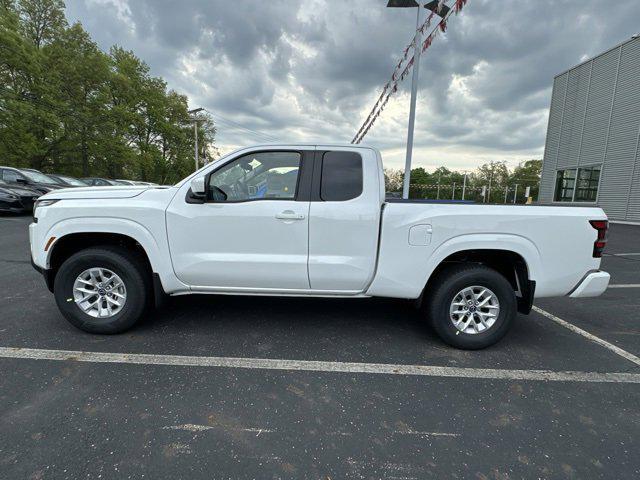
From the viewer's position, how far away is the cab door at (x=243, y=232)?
3146mm

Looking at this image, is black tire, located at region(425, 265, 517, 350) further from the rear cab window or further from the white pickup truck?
the rear cab window

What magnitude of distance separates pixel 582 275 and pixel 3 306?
6165 millimetres

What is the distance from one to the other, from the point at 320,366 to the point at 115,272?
215cm

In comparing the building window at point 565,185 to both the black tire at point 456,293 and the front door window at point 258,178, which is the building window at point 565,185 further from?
the front door window at point 258,178

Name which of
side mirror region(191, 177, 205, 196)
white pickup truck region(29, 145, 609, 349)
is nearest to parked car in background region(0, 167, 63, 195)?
white pickup truck region(29, 145, 609, 349)

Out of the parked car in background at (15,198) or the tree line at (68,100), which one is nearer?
the parked car in background at (15,198)

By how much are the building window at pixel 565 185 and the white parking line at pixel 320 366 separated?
21275 mm

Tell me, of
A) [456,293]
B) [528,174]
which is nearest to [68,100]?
[456,293]

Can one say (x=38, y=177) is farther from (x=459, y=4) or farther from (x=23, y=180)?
(x=459, y=4)

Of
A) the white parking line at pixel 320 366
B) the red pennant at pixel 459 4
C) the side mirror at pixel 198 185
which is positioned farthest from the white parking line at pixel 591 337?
the red pennant at pixel 459 4

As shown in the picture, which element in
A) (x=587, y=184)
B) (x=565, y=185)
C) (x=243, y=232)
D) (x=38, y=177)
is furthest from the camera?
(x=565, y=185)

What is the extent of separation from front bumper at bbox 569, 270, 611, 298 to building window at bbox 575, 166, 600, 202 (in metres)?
19.5

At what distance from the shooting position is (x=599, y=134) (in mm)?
17844

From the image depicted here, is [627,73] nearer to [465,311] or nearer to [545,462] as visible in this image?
[465,311]
